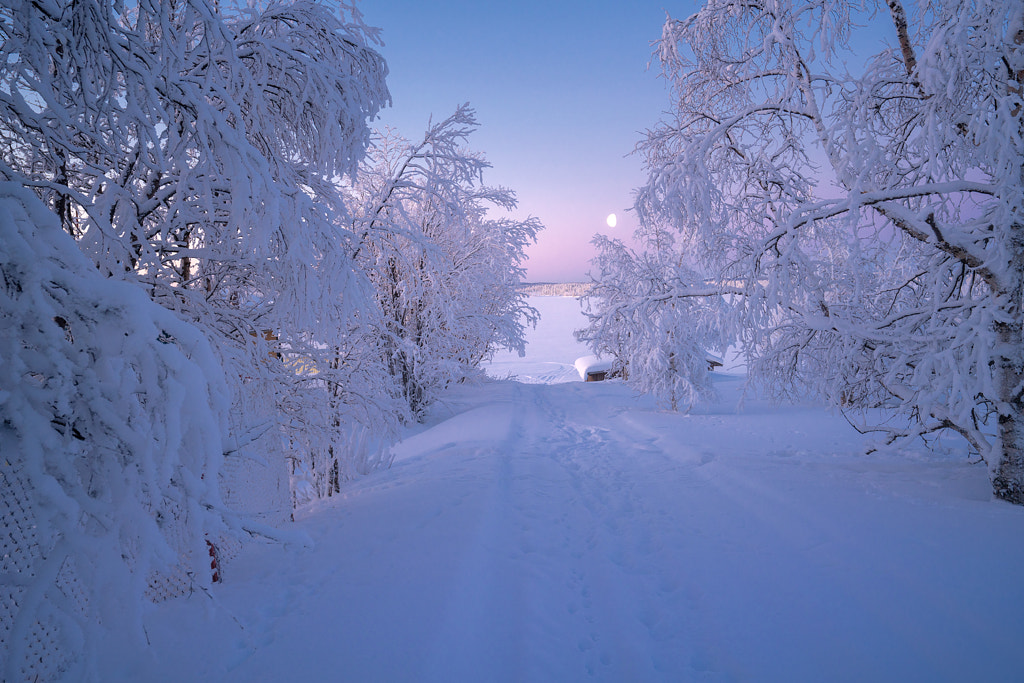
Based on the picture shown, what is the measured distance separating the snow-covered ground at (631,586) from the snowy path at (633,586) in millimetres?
16

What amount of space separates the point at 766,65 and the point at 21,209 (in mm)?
6791

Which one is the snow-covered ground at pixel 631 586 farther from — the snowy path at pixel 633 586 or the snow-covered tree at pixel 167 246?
the snow-covered tree at pixel 167 246

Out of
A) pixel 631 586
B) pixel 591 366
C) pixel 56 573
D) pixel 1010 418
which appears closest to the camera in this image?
pixel 56 573

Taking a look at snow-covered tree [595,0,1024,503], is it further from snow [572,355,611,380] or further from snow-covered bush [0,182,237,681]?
snow [572,355,611,380]

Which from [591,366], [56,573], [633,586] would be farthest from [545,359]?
Result: [56,573]

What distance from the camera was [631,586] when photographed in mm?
3842

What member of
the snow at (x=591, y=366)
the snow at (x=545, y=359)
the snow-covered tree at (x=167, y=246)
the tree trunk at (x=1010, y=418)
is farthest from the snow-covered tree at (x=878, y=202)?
the snow at (x=591, y=366)

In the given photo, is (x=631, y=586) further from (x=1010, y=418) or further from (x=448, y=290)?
(x=448, y=290)

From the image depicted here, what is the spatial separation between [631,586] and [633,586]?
0.02 m

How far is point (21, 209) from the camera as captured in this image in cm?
155

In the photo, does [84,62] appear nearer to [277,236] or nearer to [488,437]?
[277,236]

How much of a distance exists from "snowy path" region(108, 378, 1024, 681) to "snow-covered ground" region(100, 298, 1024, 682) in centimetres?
2

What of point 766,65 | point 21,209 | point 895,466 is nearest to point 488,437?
point 895,466

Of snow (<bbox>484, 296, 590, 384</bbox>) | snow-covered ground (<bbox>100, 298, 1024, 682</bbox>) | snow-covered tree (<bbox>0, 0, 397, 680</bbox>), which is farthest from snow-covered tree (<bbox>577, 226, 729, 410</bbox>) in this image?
snow-covered tree (<bbox>0, 0, 397, 680</bbox>)
